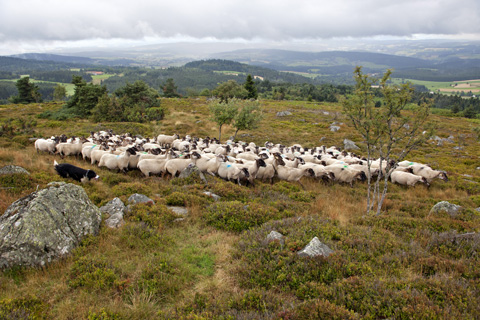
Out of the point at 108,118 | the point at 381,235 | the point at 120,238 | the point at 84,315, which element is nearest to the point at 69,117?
the point at 108,118

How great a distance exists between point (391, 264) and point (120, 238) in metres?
8.14

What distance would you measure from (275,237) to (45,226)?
21.8 feet

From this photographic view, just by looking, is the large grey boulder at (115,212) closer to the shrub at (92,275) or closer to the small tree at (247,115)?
the shrub at (92,275)

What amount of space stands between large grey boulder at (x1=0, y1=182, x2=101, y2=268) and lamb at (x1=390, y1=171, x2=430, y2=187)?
1833cm

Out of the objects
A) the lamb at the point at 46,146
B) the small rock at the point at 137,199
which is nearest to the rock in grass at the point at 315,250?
the small rock at the point at 137,199

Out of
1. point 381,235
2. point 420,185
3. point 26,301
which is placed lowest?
point 420,185

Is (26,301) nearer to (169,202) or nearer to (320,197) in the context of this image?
(169,202)

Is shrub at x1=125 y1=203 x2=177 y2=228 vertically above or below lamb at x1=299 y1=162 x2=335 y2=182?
above

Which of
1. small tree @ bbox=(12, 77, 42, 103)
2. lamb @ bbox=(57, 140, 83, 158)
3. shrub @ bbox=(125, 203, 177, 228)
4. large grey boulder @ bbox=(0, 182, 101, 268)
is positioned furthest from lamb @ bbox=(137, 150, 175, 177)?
small tree @ bbox=(12, 77, 42, 103)

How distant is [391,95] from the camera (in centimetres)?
973

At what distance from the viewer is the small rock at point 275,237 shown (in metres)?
7.79

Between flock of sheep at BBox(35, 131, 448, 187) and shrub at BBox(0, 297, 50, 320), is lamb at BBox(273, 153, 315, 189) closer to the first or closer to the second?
flock of sheep at BBox(35, 131, 448, 187)

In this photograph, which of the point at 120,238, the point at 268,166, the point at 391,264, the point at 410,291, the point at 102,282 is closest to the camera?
the point at 410,291

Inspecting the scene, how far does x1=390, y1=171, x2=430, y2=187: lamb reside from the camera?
16672mm
